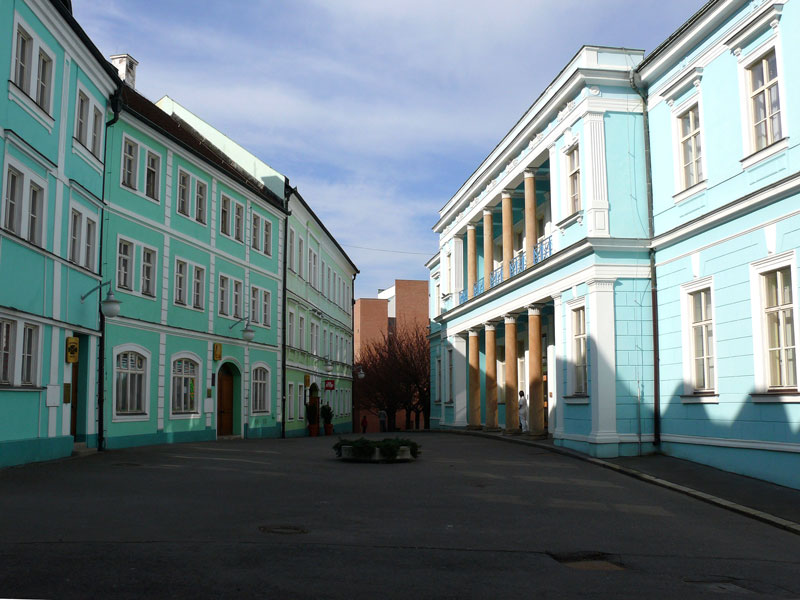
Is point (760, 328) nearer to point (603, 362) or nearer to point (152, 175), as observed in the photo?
point (603, 362)

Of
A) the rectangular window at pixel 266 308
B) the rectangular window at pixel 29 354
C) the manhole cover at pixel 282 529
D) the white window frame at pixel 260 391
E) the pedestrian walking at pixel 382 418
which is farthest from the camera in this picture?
the pedestrian walking at pixel 382 418

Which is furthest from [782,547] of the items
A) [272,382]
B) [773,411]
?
[272,382]

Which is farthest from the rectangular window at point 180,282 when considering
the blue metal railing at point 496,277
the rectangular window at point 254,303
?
the blue metal railing at point 496,277

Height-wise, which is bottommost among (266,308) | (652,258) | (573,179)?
(652,258)

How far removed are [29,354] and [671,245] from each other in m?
13.6

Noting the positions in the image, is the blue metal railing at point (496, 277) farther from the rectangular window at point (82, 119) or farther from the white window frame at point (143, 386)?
the rectangular window at point (82, 119)

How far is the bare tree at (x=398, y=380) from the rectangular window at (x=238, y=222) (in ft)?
108

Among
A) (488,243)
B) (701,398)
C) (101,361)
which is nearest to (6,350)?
(101,361)

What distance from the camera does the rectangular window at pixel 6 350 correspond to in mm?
15812

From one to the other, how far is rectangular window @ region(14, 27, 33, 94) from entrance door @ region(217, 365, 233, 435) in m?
14.7

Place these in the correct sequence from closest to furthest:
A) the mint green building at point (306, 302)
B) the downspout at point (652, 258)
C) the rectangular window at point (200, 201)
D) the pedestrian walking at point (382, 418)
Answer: the downspout at point (652, 258)
the rectangular window at point (200, 201)
the mint green building at point (306, 302)
the pedestrian walking at point (382, 418)

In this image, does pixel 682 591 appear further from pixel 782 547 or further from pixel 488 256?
pixel 488 256

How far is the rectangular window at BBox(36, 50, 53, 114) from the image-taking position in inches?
695

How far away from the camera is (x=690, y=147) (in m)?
18.0
